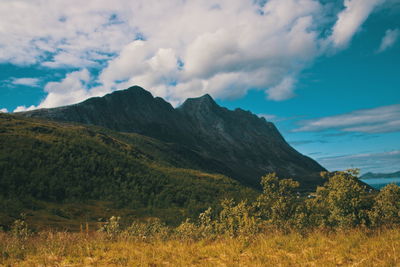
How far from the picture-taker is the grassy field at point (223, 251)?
350 inches

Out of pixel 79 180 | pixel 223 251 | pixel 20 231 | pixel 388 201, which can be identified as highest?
pixel 388 201

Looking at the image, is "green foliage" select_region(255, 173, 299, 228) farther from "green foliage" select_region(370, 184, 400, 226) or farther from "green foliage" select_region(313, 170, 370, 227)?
"green foliage" select_region(370, 184, 400, 226)

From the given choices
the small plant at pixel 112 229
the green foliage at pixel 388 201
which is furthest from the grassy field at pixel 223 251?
the green foliage at pixel 388 201

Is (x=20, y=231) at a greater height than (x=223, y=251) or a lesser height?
lesser

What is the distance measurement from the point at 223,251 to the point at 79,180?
399 feet

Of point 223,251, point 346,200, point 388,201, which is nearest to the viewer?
point 223,251

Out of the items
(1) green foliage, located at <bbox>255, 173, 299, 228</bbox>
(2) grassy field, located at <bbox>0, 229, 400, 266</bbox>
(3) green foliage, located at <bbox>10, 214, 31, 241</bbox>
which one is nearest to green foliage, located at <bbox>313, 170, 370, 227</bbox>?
(1) green foliage, located at <bbox>255, 173, 299, 228</bbox>

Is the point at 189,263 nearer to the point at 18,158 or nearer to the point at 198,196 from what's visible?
the point at 18,158

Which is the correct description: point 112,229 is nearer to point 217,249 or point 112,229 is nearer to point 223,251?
point 217,249

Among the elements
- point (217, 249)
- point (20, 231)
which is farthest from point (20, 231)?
point (217, 249)

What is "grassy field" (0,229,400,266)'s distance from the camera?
8898 mm

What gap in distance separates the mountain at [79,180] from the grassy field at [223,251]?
6848 centimetres

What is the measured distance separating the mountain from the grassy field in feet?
225

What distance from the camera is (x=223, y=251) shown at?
10.5 m
